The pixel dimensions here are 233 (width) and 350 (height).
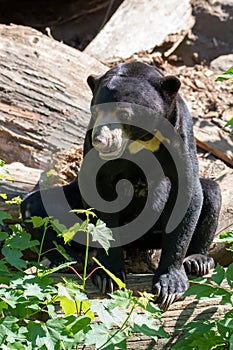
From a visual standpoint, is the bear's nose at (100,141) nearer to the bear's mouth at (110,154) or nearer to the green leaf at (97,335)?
the bear's mouth at (110,154)

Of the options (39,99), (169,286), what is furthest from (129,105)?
(39,99)

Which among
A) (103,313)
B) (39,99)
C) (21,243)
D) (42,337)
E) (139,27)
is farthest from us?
(139,27)

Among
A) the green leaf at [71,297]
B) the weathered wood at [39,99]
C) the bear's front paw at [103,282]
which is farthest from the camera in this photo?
the weathered wood at [39,99]

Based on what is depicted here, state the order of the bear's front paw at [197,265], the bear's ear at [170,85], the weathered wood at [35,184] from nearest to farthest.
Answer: the bear's ear at [170,85] < the bear's front paw at [197,265] < the weathered wood at [35,184]

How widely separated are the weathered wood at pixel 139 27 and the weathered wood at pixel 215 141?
1237mm

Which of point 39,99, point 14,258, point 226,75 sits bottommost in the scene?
point 39,99

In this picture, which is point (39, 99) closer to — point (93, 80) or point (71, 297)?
point (93, 80)

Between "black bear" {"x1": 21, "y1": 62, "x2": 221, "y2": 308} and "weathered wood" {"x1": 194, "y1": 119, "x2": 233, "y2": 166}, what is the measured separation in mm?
1934

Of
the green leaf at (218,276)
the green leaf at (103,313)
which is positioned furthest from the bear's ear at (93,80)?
the green leaf at (103,313)

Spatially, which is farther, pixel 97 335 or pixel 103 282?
pixel 103 282

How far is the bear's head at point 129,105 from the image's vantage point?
4.79m

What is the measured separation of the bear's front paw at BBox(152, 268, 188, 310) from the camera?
179 inches

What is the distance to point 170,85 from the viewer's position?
16.3 ft

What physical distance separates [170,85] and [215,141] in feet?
7.93
